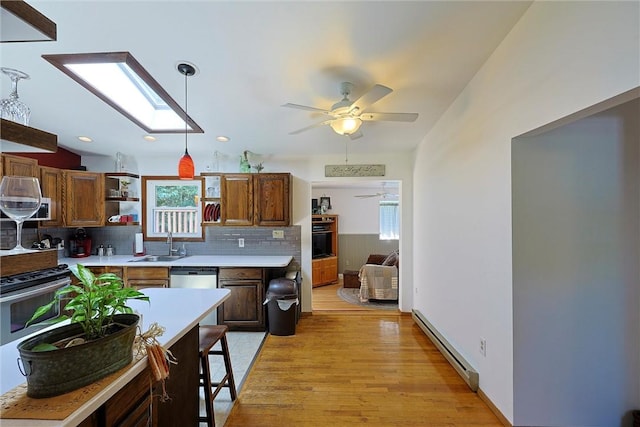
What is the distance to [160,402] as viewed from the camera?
1.29 m

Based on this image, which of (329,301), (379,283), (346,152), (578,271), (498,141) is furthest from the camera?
(329,301)

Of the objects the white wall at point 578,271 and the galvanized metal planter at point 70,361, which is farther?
the white wall at point 578,271

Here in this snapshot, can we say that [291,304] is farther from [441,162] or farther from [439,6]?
[439,6]

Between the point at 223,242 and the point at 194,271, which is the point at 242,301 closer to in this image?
the point at 194,271

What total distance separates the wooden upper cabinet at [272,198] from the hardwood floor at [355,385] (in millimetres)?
1526

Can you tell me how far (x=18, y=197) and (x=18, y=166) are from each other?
303 centimetres

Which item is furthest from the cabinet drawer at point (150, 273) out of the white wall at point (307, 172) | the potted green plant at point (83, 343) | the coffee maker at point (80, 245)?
the potted green plant at point (83, 343)

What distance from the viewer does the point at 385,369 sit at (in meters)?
2.52

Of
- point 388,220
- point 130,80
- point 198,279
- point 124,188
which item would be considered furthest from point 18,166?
point 388,220

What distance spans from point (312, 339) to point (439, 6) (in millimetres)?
3252

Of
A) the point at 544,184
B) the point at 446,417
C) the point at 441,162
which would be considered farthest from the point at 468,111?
the point at 446,417

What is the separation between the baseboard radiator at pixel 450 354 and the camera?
7.13 ft

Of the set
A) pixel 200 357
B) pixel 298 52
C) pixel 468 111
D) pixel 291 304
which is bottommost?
pixel 291 304

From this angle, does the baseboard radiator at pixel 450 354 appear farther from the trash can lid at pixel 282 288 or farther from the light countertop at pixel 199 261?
the light countertop at pixel 199 261
